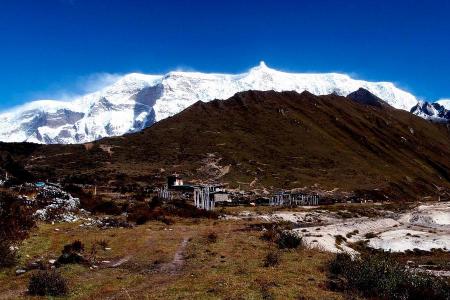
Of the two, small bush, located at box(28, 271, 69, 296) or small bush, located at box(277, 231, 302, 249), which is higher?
small bush, located at box(277, 231, 302, 249)

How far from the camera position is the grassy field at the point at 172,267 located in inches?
991

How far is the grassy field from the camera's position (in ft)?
82.6

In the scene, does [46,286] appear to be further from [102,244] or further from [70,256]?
[102,244]

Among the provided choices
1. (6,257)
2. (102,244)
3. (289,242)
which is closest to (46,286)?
(6,257)

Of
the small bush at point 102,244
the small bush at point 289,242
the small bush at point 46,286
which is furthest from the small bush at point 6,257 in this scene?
the small bush at point 289,242

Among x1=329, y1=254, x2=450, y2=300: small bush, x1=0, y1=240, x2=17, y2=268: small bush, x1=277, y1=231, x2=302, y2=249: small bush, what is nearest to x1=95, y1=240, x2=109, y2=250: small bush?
x1=0, y1=240, x2=17, y2=268: small bush

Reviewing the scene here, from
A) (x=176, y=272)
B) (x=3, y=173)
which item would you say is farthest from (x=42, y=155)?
(x=176, y=272)

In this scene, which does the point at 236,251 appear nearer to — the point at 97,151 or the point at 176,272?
the point at 176,272

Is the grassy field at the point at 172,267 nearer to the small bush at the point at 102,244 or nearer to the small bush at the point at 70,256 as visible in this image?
the small bush at the point at 102,244

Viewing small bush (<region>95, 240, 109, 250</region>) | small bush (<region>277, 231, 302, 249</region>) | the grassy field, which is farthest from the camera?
small bush (<region>277, 231, 302, 249</region>)

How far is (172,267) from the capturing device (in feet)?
105

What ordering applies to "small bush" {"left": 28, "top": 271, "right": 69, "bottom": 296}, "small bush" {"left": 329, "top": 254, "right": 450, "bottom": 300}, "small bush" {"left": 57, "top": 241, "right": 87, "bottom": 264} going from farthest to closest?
"small bush" {"left": 57, "top": 241, "right": 87, "bottom": 264}
"small bush" {"left": 329, "top": 254, "right": 450, "bottom": 300}
"small bush" {"left": 28, "top": 271, "right": 69, "bottom": 296}

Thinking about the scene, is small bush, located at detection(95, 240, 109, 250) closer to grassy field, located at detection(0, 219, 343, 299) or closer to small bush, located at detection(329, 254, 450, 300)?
grassy field, located at detection(0, 219, 343, 299)

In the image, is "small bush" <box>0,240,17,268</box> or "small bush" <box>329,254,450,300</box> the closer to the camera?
"small bush" <box>329,254,450,300</box>
